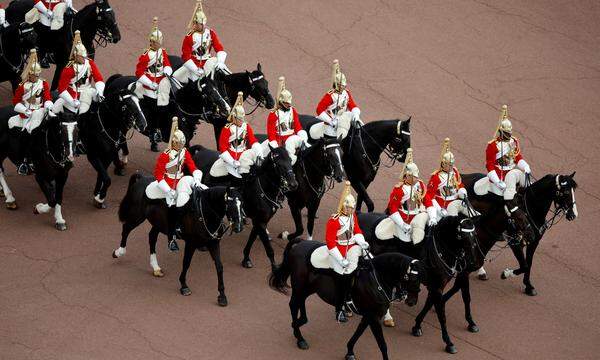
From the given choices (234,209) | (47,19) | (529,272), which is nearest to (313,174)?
(234,209)

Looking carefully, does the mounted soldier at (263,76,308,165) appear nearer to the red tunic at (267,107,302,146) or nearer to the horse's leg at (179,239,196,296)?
the red tunic at (267,107,302,146)

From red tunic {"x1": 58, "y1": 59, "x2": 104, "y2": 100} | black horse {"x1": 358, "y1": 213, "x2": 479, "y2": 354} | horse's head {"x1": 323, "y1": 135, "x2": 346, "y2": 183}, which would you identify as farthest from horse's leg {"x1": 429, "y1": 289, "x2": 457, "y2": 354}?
red tunic {"x1": 58, "y1": 59, "x2": 104, "y2": 100}

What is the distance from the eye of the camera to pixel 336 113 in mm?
17938

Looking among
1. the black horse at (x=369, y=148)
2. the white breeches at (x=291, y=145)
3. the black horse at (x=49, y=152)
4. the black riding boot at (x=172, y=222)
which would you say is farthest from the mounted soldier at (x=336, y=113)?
the black horse at (x=49, y=152)

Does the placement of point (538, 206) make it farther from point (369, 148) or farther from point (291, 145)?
point (291, 145)

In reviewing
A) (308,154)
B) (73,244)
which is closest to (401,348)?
(308,154)

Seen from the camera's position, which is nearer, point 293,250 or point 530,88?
point 293,250

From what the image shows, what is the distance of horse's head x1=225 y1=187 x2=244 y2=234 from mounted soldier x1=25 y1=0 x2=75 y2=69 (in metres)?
6.23

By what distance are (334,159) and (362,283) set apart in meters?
2.67

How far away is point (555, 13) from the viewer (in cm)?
2505

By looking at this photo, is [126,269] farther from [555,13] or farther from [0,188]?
[555,13]

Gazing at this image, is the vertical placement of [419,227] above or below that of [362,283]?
above

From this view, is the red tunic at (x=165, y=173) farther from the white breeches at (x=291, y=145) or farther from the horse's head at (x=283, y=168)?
the white breeches at (x=291, y=145)

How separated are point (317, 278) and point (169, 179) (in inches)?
102
